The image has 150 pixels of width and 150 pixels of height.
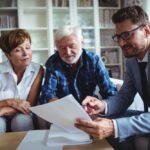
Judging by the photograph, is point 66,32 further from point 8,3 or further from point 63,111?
point 8,3

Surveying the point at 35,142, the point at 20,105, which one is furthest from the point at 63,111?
the point at 20,105

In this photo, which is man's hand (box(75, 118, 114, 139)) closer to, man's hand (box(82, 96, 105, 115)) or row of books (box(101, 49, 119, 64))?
man's hand (box(82, 96, 105, 115))

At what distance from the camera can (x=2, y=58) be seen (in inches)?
157

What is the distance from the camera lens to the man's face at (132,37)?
1266 mm

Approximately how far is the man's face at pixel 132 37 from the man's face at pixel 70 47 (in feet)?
1.76

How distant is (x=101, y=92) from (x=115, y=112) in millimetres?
493

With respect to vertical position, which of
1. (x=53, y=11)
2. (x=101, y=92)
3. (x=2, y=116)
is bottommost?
(x=2, y=116)

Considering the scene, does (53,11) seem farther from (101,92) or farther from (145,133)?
(145,133)

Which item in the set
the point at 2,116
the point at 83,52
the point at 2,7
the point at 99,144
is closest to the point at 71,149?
the point at 99,144

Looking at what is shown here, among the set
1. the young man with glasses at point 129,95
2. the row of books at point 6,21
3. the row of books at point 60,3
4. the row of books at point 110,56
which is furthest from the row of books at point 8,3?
the young man with glasses at point 129,95

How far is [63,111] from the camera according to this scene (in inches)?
40.5

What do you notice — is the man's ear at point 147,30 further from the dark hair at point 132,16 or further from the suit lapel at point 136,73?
the suit lapel at point 136,73

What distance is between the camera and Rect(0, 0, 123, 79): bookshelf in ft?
13.2

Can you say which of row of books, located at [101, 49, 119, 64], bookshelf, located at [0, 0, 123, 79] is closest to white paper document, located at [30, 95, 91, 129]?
bookshelf, located at [0, 0, 123, 79]
